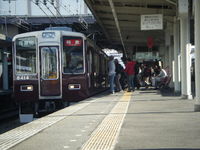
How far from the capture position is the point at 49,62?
15297mm

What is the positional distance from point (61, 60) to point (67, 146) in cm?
930

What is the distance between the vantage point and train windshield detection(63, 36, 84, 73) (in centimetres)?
1544

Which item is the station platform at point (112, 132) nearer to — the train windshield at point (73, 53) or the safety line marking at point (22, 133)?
the safety line marking at point (22, 133)

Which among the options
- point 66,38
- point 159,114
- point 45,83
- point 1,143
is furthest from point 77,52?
point 1,143

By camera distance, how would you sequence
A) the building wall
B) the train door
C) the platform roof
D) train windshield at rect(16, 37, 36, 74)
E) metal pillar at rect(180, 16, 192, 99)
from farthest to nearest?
the building wall < the platform roof < train windshield at rect(16, 37, 36, 74) < the train door < metal pillar at rect(180, 16, 192, 99)

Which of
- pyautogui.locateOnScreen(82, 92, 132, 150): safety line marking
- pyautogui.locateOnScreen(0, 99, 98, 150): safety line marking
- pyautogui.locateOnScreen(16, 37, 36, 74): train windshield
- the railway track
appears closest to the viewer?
pyautogui.locateOnScreen(82, 92, 132, 150): safety line marking

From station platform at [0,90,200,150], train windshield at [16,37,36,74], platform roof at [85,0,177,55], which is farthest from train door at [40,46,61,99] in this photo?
station platform at [0,90,200,150]

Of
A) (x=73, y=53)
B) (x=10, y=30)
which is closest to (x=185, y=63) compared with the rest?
(x=73, y=53)

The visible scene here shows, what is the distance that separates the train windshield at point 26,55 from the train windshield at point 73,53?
1.09 m

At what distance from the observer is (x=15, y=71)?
15555 mm

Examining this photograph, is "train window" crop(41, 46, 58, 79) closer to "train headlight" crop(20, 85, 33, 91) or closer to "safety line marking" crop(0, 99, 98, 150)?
"train headlight" crop(20, 85, 33, 91)

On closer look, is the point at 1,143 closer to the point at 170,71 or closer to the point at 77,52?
the point at 77,52

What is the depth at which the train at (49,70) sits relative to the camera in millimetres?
15273

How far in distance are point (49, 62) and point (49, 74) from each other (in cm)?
42
